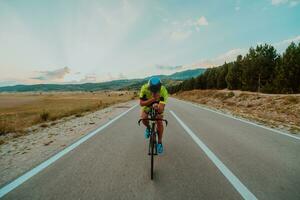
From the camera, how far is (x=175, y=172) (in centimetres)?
395

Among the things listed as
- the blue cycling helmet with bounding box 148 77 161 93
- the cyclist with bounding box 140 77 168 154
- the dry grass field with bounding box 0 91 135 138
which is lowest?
the dry grass field with bounding box 0 91 135 138

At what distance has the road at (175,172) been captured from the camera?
10.2 ft

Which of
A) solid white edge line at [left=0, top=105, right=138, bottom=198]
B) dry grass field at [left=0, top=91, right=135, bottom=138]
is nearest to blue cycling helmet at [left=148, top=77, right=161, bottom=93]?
solid white edge line at [left=0, top=105, right=138, bottom=198]

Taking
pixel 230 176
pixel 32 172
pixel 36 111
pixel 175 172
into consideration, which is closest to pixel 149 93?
pixel 175 172

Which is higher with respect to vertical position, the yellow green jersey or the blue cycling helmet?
the blue cycling helmet

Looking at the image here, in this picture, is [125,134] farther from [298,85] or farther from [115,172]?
[298,85]

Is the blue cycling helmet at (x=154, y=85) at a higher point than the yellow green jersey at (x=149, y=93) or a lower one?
higher

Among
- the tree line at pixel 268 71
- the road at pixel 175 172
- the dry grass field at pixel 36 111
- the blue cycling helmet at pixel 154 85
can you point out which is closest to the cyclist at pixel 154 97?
the blue cycling helmet at pixel 154 85

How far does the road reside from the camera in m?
3.12

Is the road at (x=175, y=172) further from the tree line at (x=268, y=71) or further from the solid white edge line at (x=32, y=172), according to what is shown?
the tree line at (x=268, y=71)

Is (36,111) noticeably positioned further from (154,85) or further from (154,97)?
(154,85)

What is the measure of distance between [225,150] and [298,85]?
42.3 m

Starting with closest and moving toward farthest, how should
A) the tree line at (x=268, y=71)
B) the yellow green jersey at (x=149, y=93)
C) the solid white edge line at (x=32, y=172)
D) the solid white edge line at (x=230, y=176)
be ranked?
the solid white edge line at (x=230, y=176) < the solid white edge line at (x=32, y=172) < the yellow green jersey at (x=149, y=93) < the tree line at (x=268, y=71)

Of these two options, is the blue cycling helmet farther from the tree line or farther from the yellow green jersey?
the tree line
